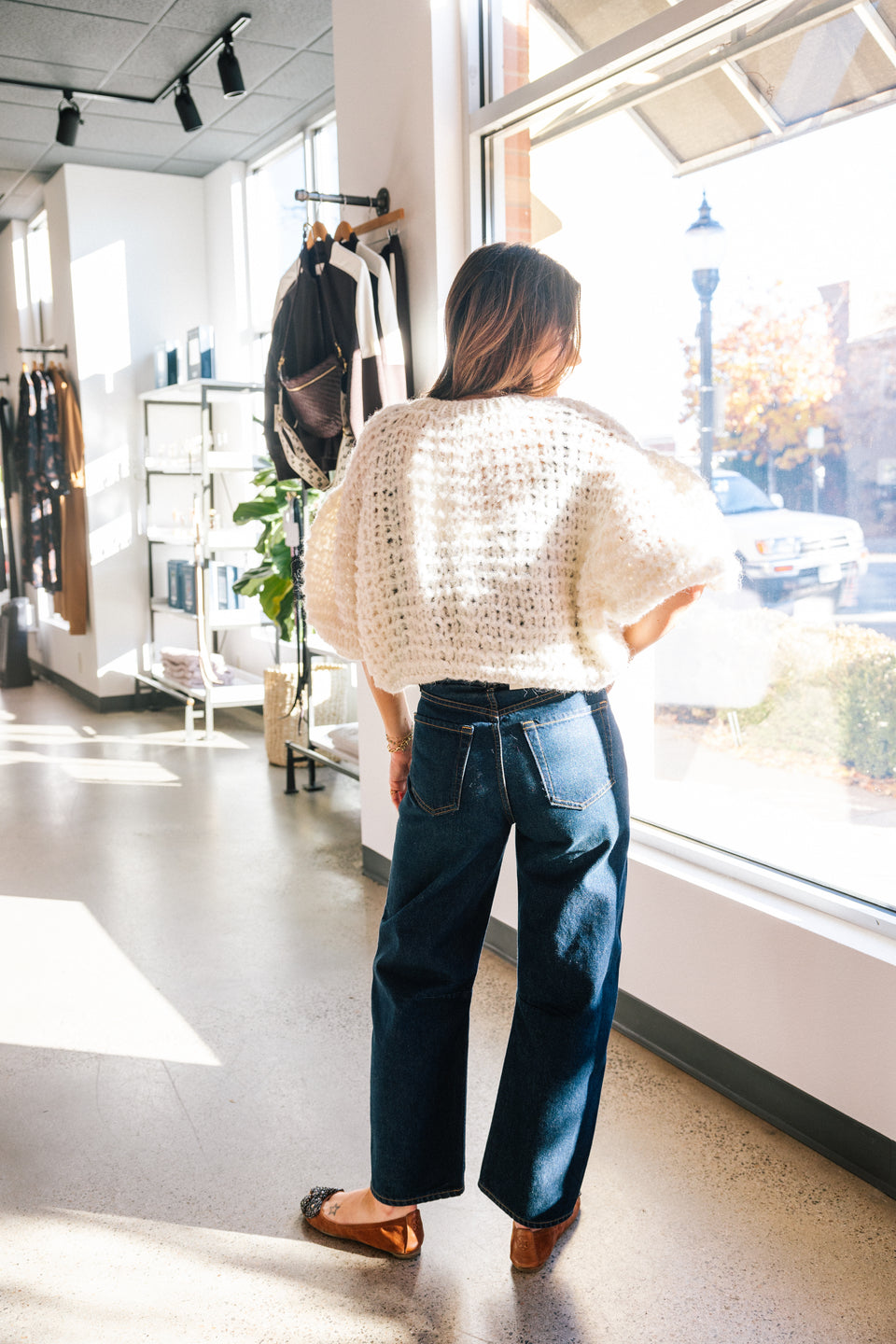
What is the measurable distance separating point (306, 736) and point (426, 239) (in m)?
2.42

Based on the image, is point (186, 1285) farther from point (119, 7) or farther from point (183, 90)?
point (183, 90)

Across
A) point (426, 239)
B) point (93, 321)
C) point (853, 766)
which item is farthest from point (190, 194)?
point (853, 766)

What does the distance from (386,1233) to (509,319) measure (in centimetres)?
137

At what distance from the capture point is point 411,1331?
154cm

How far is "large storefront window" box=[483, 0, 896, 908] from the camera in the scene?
1880 mm

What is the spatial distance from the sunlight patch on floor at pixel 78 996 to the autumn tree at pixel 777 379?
169cm

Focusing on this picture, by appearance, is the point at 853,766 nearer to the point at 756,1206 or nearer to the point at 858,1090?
the point at 858,1090

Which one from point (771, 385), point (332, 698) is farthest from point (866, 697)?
point (332, 698)

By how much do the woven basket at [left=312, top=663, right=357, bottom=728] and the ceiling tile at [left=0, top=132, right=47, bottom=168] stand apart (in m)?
3.35

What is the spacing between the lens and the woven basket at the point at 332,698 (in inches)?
185

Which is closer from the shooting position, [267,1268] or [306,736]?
[267,1268]

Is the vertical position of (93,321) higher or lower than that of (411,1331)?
higher

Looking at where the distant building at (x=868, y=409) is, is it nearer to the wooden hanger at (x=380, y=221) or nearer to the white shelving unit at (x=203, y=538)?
the wooden hanger at (x=380, y=221)

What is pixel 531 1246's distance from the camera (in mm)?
1644
